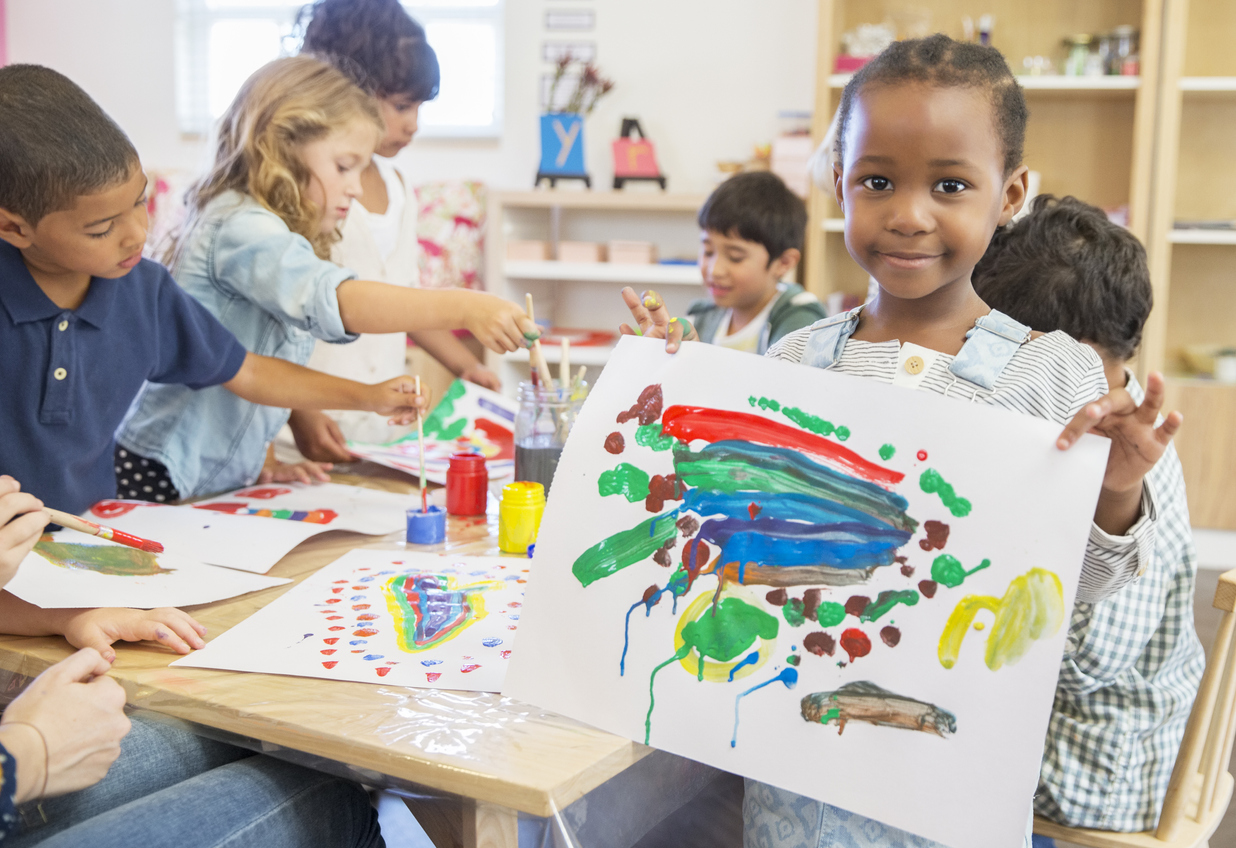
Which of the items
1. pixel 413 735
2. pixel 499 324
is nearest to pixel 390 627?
pixel 413 735

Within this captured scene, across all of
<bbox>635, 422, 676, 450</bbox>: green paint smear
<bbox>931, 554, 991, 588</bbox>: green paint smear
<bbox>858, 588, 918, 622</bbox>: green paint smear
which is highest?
<bbox>635, 422, 676, 450</bbox>: green paint smear

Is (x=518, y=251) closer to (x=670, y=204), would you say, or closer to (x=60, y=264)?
(x=670, y=204)

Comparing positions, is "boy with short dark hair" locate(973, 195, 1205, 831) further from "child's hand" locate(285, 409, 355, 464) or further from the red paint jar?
"child's hand" locate(285, 409, 355, 464)

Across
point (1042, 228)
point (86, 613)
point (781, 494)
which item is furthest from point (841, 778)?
point (1042, 228)

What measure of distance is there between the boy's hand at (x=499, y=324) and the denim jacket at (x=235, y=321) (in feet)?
0.57

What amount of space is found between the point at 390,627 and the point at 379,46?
44.7 inches

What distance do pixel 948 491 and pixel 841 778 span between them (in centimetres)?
20

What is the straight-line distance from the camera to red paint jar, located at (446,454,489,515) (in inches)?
47.4

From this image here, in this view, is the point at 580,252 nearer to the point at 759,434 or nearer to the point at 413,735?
the point at 759,434

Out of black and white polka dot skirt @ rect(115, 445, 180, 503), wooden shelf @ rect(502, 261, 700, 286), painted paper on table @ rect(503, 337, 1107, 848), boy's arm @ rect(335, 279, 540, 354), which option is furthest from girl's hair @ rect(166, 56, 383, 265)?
wooden shelf @ rect(502, 261, 700, 286)

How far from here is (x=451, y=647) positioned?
0.79 meters

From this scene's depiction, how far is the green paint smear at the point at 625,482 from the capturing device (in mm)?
732

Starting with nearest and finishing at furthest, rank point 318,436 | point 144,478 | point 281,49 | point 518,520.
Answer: point 518,520 < point 144,478 < point 318,436 < point 281,49

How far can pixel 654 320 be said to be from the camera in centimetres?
80
